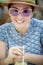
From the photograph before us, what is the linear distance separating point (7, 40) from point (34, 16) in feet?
0.53

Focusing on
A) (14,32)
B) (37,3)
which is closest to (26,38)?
(14,32)

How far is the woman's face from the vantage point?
1157 millimetres

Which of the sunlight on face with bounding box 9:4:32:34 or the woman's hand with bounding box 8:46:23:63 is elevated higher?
the sunlight on face with bounding box 9:4:32:34

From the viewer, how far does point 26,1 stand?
1.15 meters

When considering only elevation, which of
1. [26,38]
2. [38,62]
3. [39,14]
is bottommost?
[38,62]

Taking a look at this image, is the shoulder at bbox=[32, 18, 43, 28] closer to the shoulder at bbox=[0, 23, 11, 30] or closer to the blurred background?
the blurred background

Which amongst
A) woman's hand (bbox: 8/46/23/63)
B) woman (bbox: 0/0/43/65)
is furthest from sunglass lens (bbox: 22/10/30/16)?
woman's hand (bbox: 8/46/23/63)

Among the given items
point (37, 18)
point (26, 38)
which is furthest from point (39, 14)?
point (26, 38)

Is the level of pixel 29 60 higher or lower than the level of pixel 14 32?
lower

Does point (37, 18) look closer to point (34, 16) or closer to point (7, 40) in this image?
point (34, 16)

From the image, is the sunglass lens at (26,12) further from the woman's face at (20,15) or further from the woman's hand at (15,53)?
the woman's hand at (15,53)

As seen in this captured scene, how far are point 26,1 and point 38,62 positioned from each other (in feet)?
0.90

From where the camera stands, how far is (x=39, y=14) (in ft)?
3.86

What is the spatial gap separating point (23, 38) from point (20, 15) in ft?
0.34
